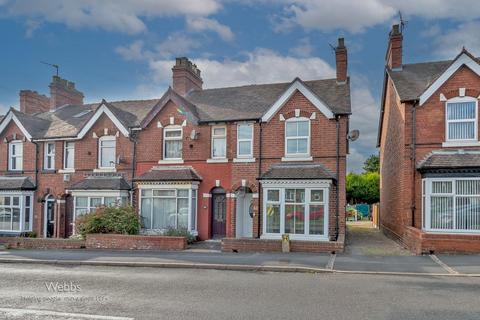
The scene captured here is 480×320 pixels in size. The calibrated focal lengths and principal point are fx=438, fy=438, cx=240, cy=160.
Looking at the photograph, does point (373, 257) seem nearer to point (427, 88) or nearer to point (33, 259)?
point (427, 88)

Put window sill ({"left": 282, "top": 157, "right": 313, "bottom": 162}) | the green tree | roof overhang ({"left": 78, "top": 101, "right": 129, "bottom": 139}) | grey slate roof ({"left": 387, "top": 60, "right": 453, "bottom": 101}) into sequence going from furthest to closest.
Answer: the green tree < roof overhang ({"left": 78, "top": 101, "right": 129, "bottom": 139}) < window sill ({"left": 282, "top": 157, "right": 313, "bottom": 162}) < grey slate roof ({"left": 387, "top": 60, "right": 453, "bottom": 101})

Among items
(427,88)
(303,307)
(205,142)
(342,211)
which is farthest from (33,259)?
(427,88)

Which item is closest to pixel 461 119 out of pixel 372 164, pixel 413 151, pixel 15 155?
pixel 413 151

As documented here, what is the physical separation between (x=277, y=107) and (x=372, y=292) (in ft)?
38.5

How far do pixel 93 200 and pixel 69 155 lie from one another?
10.7 ft

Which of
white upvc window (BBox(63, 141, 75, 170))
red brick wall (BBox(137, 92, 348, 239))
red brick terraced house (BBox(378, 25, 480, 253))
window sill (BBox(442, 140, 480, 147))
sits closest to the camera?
red brick terraced house (BBox(378, 25, 480, 253))

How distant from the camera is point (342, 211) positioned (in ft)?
60.0

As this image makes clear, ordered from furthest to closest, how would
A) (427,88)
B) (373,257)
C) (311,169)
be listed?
(311,169)
(427,88)
(373,257)

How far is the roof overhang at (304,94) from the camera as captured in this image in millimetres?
18945

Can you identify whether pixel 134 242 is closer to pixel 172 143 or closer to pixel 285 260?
pixel 172 143

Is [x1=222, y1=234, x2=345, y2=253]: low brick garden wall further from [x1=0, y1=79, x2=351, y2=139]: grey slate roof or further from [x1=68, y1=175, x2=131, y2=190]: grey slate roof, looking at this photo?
[x1=68, y1=175, x2=131, y2=190]: grey slate roof

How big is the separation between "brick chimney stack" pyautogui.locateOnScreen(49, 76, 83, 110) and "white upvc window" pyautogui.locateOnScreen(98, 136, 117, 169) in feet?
24.9

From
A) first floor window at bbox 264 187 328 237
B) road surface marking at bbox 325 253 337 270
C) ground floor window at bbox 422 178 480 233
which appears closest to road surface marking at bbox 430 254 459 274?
ground floor window at bbox 422 178 480 233

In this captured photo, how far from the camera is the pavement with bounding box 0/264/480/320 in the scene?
7.52m
